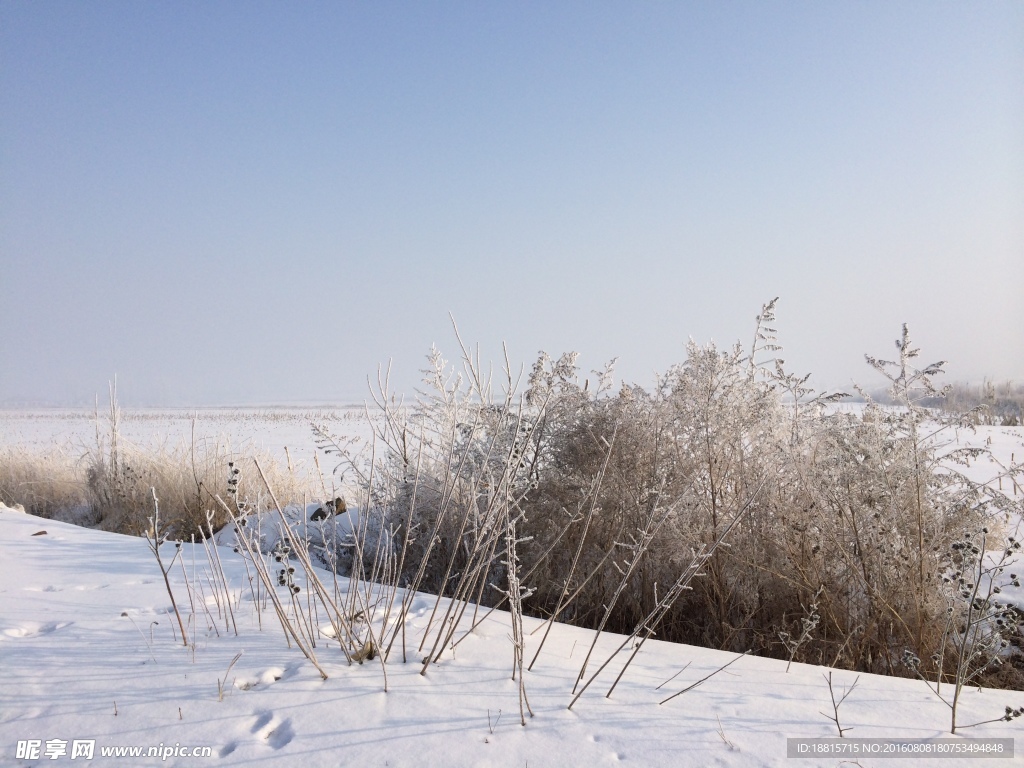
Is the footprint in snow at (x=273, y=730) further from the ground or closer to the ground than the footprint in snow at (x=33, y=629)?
closer to the ground

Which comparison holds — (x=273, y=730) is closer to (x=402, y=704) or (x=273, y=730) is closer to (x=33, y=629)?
(x=402, y=704)

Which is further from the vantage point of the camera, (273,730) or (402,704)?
(402,704)

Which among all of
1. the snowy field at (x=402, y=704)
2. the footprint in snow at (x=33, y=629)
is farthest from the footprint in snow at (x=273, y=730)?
the footprint in snow at (x=33, y=629)

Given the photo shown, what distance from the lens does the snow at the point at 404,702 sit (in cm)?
188

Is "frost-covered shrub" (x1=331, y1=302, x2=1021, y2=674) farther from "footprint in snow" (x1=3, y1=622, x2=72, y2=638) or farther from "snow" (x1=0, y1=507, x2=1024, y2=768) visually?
"footprint in snow" (x1=3, y1=622, x2=72, y2=638)

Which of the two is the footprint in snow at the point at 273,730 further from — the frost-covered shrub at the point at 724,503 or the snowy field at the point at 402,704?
the frost-covered shrub at the point at 724,503

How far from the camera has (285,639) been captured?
2609 mm

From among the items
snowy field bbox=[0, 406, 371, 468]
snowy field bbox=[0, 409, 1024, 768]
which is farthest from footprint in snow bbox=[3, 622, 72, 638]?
snowy field bbox=[0, 406, 371, 468]

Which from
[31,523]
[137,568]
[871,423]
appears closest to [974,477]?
[871,423]

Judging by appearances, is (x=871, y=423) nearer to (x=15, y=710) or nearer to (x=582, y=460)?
(x=582, y=460)

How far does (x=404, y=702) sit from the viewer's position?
2.12m

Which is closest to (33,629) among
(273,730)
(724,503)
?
(273,730)

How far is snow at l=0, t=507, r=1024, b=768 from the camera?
188 cm

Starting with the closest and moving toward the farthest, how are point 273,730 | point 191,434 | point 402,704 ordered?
point 273,730 → point 402,704 → point 191,434
